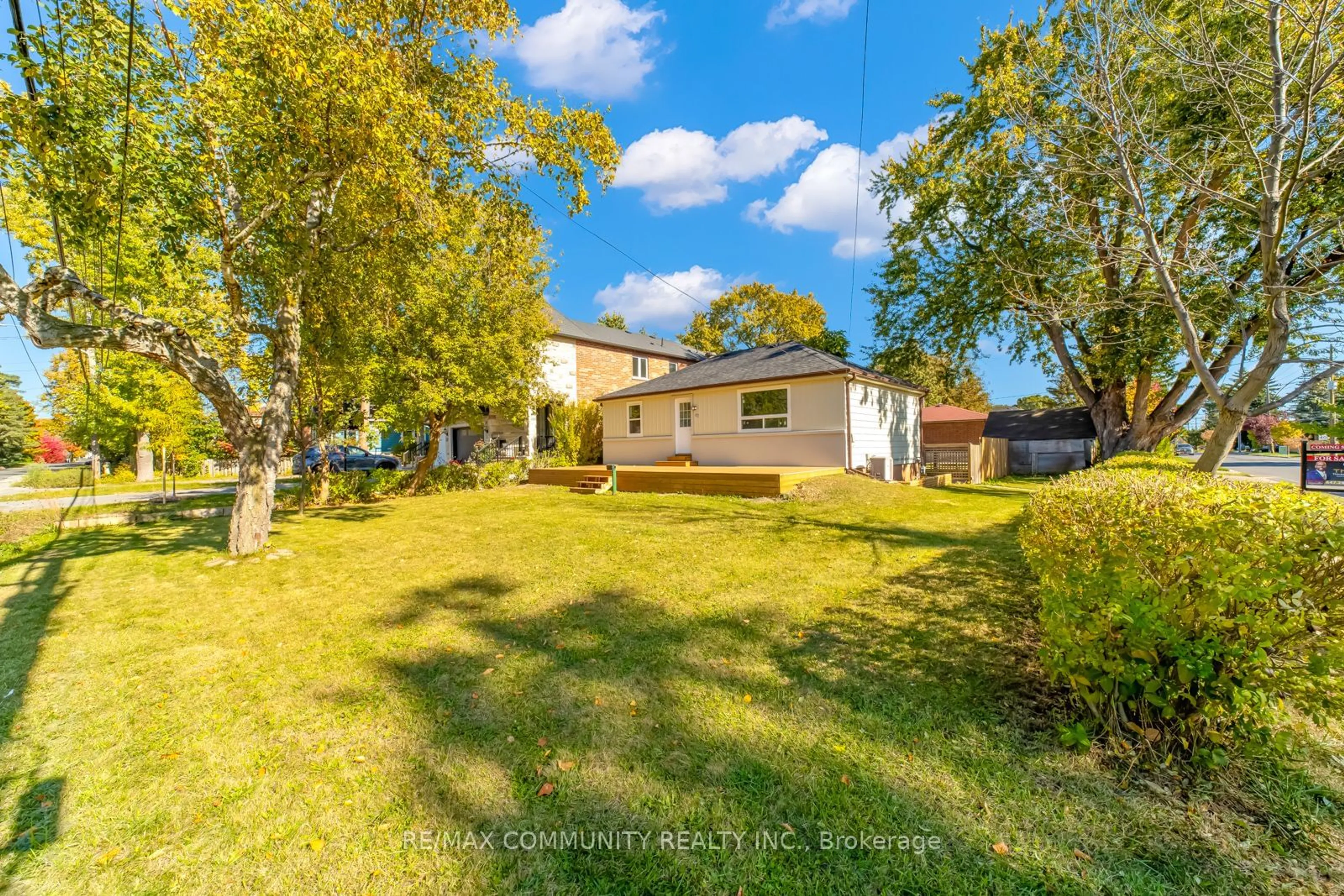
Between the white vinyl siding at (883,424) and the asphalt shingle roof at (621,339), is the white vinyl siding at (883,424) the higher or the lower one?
the lower one

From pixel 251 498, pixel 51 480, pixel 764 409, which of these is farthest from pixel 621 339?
pixel 51 480

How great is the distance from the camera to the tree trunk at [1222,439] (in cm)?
484

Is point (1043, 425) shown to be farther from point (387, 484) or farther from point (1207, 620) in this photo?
point (387, 484)

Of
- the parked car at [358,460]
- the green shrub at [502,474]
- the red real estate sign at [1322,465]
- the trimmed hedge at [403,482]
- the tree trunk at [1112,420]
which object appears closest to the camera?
the red real estate sign at [1322,465]

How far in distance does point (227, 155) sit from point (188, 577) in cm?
517

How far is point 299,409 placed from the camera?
9812 millimetres

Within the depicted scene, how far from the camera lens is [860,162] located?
11188mm

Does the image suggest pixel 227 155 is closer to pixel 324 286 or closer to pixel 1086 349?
pixel 324 286

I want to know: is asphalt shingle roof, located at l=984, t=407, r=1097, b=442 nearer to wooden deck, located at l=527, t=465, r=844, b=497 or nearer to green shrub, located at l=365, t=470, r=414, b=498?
wooden deck, located at l=527, t=465, r=844, b=497

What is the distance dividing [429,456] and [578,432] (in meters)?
5.73

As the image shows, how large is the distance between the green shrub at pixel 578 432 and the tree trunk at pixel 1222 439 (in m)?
16.0

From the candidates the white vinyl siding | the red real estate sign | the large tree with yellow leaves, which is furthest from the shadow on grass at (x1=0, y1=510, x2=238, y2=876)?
the red real estate sign

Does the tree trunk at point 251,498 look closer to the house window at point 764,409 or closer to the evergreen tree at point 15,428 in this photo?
the house window at point 764,409

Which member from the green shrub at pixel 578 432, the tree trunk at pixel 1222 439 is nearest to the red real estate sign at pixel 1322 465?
the tree trunk at pixel 1222 439
